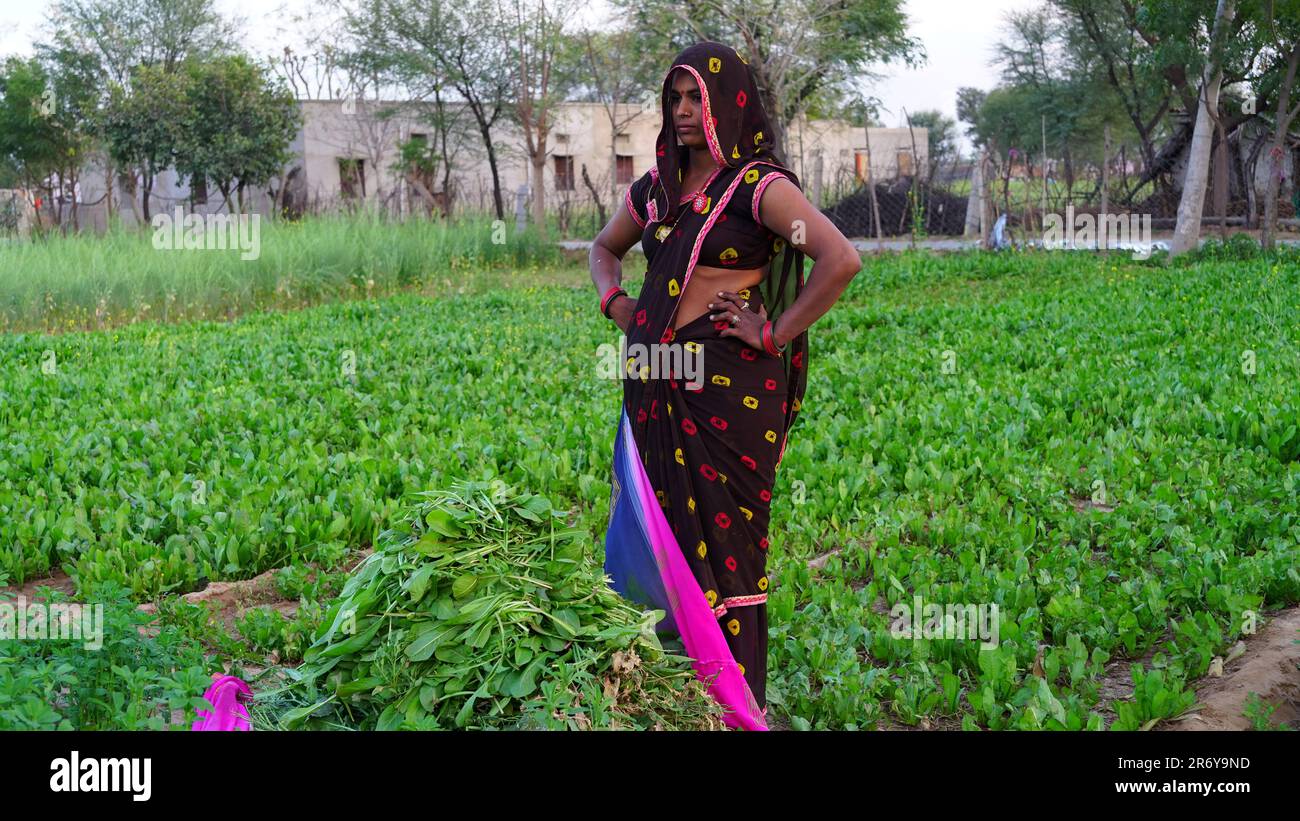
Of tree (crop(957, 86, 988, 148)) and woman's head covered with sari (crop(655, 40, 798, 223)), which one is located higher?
tree (crop(957, 86, 988, 148))

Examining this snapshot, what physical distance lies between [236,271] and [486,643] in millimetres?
12992

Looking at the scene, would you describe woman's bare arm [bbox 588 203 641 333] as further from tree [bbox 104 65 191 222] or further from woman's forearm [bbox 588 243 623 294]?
tree [bbox 104 65 191 222]

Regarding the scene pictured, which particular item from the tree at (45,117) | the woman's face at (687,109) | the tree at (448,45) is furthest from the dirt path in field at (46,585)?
the tree at (45,117)

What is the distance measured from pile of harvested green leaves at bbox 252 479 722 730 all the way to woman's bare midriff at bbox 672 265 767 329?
82 cm

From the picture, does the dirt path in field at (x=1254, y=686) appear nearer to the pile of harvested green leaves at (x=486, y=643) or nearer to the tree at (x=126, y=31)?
the pile of harvested green leaves at (x=486, y=643)

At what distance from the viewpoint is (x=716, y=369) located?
354 centimetres

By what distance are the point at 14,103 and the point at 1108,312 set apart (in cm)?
2980

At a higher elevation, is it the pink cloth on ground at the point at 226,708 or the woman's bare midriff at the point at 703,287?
the woman's bare midriff at the point at 703,287

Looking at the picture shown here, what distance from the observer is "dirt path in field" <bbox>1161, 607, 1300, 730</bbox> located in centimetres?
378

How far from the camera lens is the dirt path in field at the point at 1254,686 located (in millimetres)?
3777

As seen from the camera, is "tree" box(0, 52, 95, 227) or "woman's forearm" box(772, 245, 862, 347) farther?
"tree" box(0, 52, 95, 227)

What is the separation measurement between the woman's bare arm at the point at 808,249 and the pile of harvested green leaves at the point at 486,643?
0.95m

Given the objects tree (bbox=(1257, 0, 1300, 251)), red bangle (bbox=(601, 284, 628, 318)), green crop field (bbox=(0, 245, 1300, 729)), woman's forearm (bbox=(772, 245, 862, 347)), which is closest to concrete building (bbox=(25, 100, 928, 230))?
tree (bbox=(1257, 0, 1300, 251))
